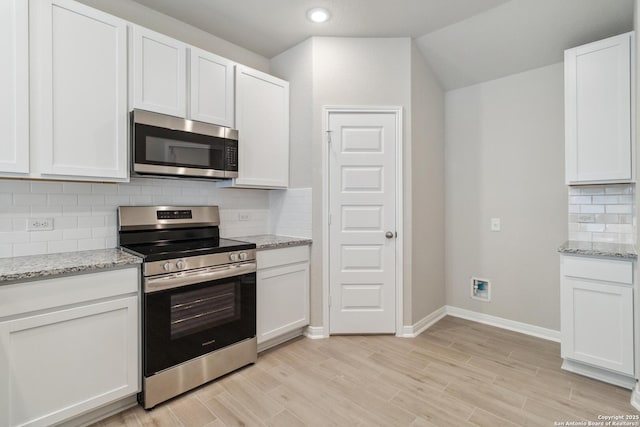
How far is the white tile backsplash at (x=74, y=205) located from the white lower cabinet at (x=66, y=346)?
62cm

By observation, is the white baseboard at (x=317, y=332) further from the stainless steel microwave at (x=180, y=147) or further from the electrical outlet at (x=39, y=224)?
the electrical outlet at (x=39, y=224)

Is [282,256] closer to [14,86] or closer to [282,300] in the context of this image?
[282,300]

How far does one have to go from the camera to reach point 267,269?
271 cm

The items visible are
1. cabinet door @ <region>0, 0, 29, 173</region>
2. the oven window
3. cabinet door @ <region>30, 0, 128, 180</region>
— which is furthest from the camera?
the oven window

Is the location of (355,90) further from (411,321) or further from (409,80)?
(411,321)

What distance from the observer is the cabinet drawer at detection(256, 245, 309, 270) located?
2.67 meters

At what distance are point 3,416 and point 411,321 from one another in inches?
112

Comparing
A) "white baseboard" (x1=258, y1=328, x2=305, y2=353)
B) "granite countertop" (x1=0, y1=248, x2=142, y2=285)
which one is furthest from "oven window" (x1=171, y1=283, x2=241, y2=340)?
"white baseboard" (x1=258, y1=328, x2=305, y2=353)

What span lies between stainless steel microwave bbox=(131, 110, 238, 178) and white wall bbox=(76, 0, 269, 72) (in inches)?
35.6

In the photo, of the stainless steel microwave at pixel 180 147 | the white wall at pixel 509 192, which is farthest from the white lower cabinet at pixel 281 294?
the white wall at pixel 509 192

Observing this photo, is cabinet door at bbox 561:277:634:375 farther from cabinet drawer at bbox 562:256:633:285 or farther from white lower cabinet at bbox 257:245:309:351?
white lower cabinet at bbox 257:245:309:351

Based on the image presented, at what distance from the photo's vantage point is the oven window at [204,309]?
2.08 meters

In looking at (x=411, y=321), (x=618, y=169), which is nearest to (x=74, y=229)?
(x=411, y=321)

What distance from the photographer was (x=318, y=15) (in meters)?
2.68
